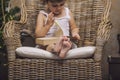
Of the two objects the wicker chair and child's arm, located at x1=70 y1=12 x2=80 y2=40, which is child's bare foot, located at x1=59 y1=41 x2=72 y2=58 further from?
child's arm, located at x1=70 y1=12 x2=80 y2=40

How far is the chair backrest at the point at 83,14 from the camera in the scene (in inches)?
117

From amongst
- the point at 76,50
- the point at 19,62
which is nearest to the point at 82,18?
the point at 76,50

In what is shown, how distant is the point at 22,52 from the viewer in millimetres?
2477

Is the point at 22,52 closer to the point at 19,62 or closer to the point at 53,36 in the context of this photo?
the point at 19,62

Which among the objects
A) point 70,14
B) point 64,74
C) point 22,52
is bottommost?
point 64,74

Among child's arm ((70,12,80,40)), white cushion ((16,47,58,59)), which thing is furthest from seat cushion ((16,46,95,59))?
→ child's arm ((70,12,80,40))

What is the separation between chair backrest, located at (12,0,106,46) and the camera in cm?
296

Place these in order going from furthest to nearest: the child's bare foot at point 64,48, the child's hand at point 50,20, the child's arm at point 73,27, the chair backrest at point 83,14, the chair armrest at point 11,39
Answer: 1. the chair backrest at point 83,14
2. the child's arm at point 73,27
3. the child's hand at point 50,20
4. the chair armrest at point 11,39
5. the child's bare foot at point 64,48

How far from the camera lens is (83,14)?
10.1ft

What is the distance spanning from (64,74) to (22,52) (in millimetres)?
384

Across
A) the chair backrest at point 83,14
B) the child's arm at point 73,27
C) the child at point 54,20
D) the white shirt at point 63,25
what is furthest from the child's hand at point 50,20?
the chair backrest at point 83,14

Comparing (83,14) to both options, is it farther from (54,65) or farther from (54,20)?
(54,65)

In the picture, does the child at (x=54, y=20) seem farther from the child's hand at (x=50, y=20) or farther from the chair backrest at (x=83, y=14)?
the chair backrest at (x=83, y=14)

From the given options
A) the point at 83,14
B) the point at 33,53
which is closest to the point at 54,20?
the point at 83,14
